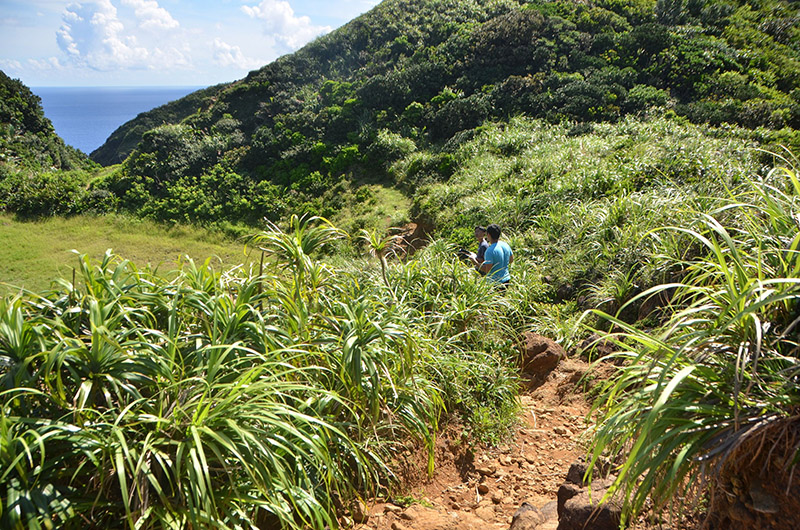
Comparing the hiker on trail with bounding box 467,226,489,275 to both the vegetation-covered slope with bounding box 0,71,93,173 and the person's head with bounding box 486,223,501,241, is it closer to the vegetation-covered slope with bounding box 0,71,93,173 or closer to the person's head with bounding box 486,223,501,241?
the person's head with bounding box 486,223,501,241

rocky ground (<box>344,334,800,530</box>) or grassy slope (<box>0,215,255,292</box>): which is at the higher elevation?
grassy slope (<box>0,215,255,292</box>)

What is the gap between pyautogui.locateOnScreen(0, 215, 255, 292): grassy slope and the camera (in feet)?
43.2

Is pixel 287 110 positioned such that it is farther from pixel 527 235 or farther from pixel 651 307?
pixel 651 307

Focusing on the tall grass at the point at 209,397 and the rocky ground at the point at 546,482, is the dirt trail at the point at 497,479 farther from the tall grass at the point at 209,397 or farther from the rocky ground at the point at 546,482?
the tall grass at the point at 209,397

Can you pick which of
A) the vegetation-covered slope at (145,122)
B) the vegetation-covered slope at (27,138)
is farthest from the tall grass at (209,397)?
the vegetation-covered slope at (145,122)

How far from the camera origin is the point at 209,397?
2.20 m

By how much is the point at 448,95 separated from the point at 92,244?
12567mm

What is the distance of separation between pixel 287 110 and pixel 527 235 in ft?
51.3

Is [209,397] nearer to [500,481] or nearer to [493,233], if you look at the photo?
[500,481]

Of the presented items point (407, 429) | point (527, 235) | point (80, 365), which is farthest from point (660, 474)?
point (527, 235)

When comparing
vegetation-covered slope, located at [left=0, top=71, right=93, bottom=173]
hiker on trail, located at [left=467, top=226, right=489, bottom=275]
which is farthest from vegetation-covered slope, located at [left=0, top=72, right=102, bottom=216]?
hiker on trail, located at [left=467, top=226, right=489, bottom=275]

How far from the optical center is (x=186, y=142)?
19391 mm

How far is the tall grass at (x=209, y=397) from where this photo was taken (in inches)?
74.0

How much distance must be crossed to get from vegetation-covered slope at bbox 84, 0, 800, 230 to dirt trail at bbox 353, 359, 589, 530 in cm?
1116
